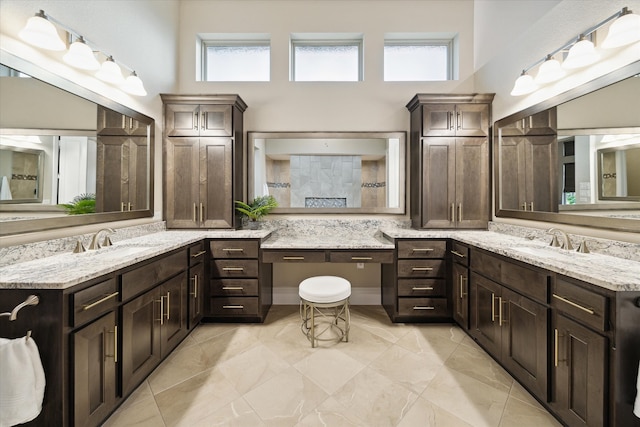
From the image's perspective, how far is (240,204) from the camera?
3.03 metres

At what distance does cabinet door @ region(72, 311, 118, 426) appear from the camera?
1.25 m

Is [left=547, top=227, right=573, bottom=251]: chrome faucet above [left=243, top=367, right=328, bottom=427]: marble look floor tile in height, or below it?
above

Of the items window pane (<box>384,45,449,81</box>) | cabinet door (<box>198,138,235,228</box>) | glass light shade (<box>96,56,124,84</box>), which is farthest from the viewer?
window pane (<box>384,45,449,81</box>)

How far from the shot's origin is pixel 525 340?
67.2 inches

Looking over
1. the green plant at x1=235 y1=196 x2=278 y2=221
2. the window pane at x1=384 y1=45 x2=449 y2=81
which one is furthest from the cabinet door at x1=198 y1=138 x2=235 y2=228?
the window pane at x1=384 y1=45 x2=449 y2=81

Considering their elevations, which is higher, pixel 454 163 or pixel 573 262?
pixel 454 163

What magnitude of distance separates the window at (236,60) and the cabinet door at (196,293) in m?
2.35

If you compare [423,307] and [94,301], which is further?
[423,307]

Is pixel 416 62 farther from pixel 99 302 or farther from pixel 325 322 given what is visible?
pixel 99 302

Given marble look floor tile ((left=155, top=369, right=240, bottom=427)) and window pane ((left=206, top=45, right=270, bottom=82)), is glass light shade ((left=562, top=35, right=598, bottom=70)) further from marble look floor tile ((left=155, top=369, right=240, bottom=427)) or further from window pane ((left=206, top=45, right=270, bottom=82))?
marble look floor tile ((left=155, top=369, right=240, bottom=427))

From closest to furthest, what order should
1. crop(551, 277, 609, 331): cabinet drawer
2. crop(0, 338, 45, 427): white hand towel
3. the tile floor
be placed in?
1. crop(0, 338, 45, 427): white hand towel
2. crop(551, 277, 609, 331): cabinet drawer
3. the tile floor

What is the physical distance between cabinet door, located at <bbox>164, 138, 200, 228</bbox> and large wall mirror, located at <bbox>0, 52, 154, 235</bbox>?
39cm

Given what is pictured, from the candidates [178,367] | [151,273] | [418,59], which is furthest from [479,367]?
[418,59]

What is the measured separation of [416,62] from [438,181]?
63.7 inches
